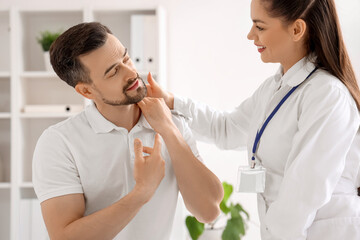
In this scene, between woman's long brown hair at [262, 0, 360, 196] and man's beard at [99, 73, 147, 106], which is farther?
man's beard at [99, 73, 147, 106]

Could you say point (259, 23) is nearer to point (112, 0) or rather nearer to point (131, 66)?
point (131, 66)

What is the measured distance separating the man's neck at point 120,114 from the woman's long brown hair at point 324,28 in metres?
0.58

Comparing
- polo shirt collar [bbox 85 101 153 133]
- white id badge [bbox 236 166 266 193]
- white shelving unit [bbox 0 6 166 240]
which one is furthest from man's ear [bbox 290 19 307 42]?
white shelving unit [bbox 0 6 166 240]

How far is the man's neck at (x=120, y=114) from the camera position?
63.7 inches

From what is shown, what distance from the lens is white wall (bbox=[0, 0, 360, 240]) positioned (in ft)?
11.3

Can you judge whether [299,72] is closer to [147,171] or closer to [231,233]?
[147,171]

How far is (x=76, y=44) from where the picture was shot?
1.49 metres

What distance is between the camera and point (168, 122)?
1.56 metres

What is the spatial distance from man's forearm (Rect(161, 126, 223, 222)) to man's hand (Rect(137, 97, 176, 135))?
2cm

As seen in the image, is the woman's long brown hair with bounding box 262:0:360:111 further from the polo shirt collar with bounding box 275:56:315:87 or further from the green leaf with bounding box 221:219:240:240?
the green leaf with bounding box 221:219:240:240

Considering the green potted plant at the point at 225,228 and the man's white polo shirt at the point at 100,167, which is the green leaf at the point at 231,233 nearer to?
the green potted plant at the point at 225,228

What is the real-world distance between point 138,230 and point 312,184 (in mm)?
609

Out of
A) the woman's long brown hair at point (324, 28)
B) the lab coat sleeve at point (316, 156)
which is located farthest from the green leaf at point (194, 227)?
the woman's long brown hair at point (324, 28)

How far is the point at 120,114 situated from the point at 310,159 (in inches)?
26.4
